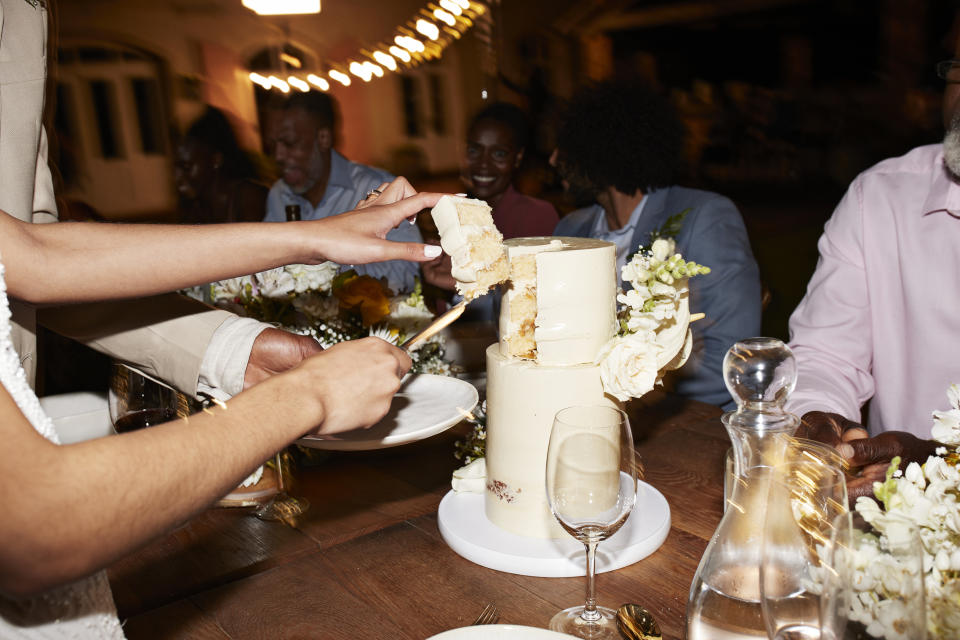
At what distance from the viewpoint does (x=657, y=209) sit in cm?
300

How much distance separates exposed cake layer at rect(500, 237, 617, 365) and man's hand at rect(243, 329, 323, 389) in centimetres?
42

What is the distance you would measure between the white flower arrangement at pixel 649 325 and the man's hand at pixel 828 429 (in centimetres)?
40

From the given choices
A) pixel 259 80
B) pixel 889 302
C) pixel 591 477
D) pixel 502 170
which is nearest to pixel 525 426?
pixel 591 477

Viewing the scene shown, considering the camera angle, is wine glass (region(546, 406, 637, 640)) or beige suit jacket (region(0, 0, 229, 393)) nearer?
wine glass (region(546, 406, 637, 640))

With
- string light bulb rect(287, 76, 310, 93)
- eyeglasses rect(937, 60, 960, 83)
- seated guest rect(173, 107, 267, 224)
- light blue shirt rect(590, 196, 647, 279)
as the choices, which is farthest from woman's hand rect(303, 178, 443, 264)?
string light bulb rect(287, 76, 310, 93)

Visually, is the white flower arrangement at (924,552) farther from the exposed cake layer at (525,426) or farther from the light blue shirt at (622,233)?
the light blue shirt at (622,233)

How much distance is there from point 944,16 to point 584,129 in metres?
7.04

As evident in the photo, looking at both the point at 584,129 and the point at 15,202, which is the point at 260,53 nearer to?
the point at 584,129

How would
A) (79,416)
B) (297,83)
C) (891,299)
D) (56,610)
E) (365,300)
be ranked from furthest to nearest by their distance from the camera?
(297,83) < (891,299) < (365,300) < (79,416) < (56,610)

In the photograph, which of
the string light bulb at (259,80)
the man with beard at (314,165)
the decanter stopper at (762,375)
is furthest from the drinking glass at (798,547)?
the string light bulb at (259,80)

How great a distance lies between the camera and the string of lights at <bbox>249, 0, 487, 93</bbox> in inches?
332

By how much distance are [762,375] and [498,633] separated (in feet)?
1.62

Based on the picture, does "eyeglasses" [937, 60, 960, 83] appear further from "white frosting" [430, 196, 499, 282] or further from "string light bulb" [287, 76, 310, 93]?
"string light bulb" [287, 76, 310, 93]

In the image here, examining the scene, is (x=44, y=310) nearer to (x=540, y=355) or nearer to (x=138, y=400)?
(x=138, y=400)
